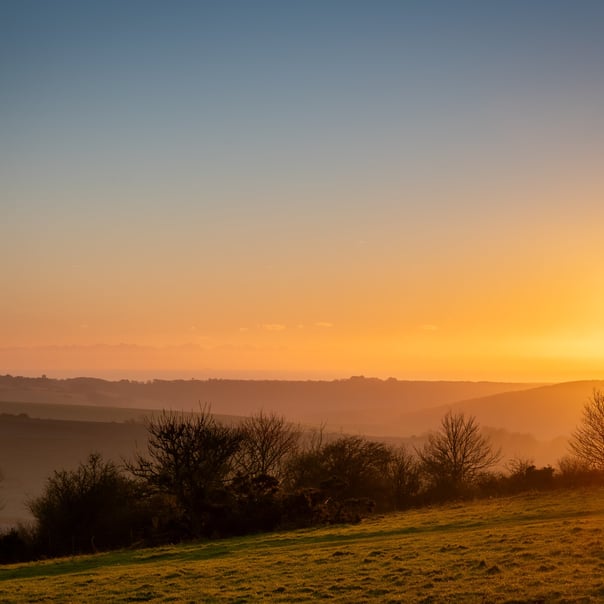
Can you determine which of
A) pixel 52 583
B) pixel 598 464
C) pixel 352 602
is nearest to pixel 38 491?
pixel 598 464

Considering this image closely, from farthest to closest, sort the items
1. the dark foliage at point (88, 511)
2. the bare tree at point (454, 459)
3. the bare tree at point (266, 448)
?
1. the bare tree at point (454, 459)
2. the bare tree at point (266, 448)
3. the dark foliage at point (88, 511)

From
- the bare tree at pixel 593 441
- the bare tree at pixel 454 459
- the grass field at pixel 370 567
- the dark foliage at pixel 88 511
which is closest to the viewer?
the grass field at pixel 370 567

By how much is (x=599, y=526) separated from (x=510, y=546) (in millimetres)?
5165

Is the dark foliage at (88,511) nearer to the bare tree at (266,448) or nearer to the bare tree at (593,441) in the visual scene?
the bare tree at (266,448)

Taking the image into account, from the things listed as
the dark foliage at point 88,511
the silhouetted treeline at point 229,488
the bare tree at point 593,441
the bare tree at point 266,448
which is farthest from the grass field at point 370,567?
the bare tree at point 593,441

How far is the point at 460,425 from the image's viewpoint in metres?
77.4

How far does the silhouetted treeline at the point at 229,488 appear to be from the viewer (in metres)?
44.2

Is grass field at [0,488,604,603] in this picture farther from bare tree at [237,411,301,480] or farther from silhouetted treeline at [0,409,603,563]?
bare tree at [237,411,301,480]

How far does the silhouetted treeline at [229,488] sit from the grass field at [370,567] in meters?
7.81

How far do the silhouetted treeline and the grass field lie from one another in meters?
7.81

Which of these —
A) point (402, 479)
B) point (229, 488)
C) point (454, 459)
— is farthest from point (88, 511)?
point (454, 459)

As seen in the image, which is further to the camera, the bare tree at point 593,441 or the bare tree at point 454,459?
the bare tree at point 593,441

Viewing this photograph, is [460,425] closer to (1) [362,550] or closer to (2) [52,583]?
(1) [362,550]

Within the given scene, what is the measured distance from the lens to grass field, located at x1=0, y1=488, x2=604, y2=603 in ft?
60.4
